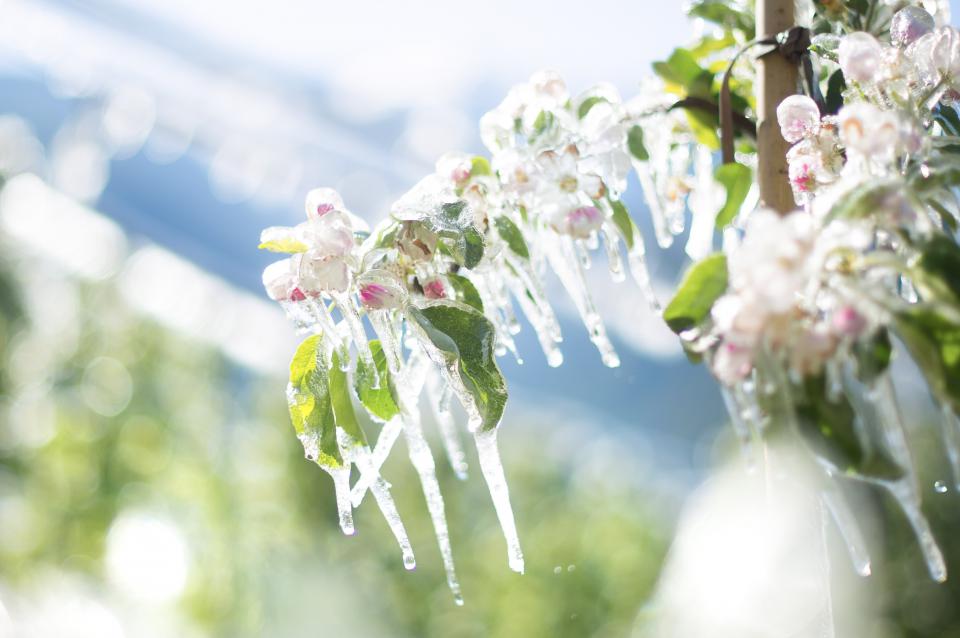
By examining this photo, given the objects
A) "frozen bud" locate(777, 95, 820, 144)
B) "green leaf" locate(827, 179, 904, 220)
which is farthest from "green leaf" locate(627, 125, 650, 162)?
"green leaf" locate(827, 179, 904, 220)

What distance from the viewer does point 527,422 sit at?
443cm

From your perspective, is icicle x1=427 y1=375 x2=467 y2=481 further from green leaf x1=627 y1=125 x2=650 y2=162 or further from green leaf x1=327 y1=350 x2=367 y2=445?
green leaf x1=627 y1=125 x2=650 y2=162

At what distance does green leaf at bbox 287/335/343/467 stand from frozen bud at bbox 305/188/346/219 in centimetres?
5

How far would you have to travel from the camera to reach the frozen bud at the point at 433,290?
40cm

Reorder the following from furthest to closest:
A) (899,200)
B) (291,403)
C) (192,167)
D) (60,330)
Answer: (60,330)
(192,167)
(291,403)
(899,200)

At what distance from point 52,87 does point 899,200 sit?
3967 mm

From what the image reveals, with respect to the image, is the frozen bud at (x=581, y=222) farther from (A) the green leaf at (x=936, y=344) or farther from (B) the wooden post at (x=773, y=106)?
(A) the green leaf at (x=936, y=344)

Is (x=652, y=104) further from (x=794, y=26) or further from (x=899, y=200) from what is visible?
(x=899, y=200)

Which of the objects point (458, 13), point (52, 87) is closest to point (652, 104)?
point (458, 13)

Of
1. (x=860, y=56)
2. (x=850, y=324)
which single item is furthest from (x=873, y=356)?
(x=860, y=56)

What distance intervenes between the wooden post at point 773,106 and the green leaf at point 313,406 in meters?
0.20

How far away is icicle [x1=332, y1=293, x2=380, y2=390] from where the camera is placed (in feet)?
1.23

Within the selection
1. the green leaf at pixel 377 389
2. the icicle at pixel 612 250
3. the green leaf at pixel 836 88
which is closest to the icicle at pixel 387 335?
the green leaf at pixel 377 389

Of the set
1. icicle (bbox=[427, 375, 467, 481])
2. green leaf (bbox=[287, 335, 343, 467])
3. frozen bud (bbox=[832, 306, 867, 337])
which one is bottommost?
icicle (bbox=[427, 375, 467, 481])
